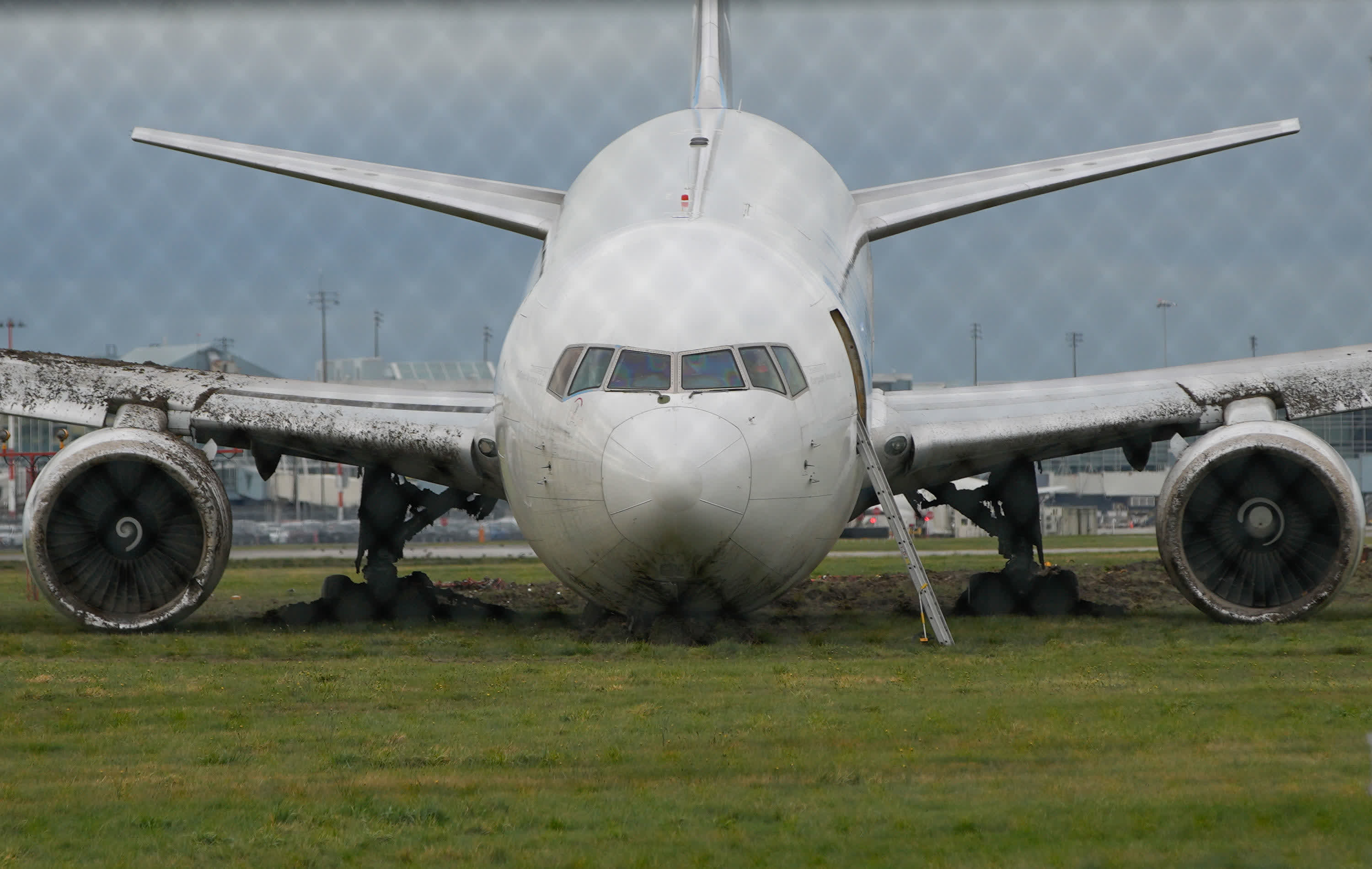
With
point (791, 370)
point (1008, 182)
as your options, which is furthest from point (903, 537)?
point (1008, 182)

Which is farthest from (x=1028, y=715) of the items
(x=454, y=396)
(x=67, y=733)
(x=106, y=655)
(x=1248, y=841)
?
(x=454, y=396)

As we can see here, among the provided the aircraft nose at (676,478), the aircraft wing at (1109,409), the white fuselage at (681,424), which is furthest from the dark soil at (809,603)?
the aircraft nose at (676,478)

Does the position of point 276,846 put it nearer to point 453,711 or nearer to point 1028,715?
point 453,711

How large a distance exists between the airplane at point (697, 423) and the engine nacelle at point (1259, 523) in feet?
0.09

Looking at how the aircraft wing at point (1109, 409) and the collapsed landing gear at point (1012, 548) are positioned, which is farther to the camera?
the collapsed landing gear at point (1012, 548)

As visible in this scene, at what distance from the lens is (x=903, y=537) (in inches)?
526

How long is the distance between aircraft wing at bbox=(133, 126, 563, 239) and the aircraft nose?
5.94 m

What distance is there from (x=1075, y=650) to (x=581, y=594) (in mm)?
3962

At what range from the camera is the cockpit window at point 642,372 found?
11.5 m

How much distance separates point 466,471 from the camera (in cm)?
1599

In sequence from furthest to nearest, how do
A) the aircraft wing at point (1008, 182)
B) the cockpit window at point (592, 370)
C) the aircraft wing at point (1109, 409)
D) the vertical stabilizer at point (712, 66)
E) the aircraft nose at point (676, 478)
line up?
the vertical stabilizer at point (712, 66), the aircraft wing at point (1008, 182), the aircraft wing at point (1109, 409), the cockpit window at point (592, 370), the aircraft nose at point (676, 478)

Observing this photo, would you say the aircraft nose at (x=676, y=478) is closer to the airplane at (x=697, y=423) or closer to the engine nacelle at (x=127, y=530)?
the airplane at (x=697, y=423)

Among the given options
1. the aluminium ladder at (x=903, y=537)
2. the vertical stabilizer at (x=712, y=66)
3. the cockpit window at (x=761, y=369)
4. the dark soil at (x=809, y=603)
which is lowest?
the dark soil at (x=809, y=603)

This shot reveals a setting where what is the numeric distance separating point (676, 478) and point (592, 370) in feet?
4.61
